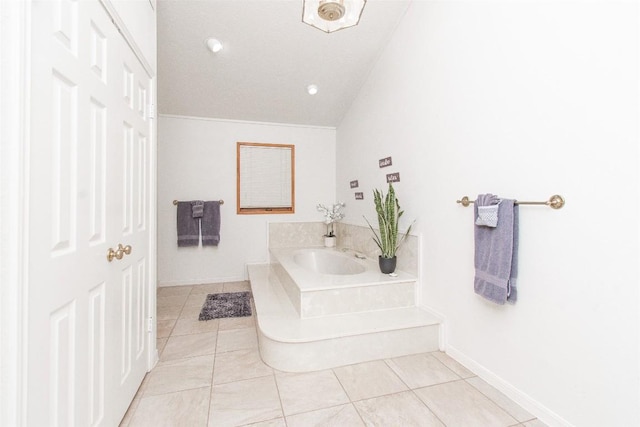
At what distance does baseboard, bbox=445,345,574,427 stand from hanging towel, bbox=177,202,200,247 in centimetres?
307

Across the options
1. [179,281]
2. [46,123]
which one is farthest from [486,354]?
[179,281]

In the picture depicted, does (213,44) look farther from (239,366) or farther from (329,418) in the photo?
(329,418)

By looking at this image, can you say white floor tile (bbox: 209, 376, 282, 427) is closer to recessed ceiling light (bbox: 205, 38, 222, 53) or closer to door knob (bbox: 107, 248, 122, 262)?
door knob (bbox: 107, 248, 122, 262)

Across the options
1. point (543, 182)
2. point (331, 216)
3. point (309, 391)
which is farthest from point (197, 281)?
point (543, 182)

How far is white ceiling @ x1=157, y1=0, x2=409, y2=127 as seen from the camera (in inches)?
89.1

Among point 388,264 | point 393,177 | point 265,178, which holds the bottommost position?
point 388,264

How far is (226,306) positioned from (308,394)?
1592 millimetres

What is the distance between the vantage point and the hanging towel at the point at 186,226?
3.45 metres

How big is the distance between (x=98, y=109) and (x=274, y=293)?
6.60 feet

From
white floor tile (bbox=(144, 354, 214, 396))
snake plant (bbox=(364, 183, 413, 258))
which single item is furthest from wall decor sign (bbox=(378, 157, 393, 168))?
white floor tile (bbox=(144, 354, 214, 396))

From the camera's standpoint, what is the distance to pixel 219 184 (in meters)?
3.64

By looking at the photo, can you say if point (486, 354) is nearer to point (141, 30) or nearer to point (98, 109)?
point (98, 109)

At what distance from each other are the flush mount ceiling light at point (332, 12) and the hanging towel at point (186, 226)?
2.64 metres

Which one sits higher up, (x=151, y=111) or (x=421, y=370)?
(x=151, y=111)
